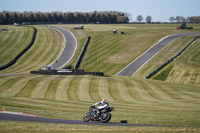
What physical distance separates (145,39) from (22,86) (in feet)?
227

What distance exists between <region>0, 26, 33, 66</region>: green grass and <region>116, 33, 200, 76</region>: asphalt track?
39.7 m

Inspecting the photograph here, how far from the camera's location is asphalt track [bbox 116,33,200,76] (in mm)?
76762

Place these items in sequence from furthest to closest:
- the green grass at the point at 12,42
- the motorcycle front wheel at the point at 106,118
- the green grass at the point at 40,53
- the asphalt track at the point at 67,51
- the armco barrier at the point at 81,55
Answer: the green grass at the point at 12,42 < the asphalt track at the point at 67,51 < the green grass at the point at 40,53 < the armco barrier at the point at 81,55 < the motorcycle front wheel at the point at 106,118

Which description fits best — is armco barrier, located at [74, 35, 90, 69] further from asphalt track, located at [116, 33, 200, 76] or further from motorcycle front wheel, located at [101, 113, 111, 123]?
motorcycle front wheel, located at [101, 113, 111, 123]

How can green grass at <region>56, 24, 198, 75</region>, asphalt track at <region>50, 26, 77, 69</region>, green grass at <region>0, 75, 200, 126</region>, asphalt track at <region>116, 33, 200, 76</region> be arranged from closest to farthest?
green grass at <region>0, 75, 200, 126</region> → asphalt track at <region>116, 33, 200, 76</region> → green grass at <region>56, 24, 198, 75</region> → asphalt track at <region>50, 26, 77, 69</region>

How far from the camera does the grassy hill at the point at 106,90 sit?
26359mm

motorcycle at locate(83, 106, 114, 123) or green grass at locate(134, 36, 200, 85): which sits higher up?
motorcycle at locate(83, 106, 114, 123)

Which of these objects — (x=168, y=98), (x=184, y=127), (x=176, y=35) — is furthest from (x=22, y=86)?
(x=176, y=35)

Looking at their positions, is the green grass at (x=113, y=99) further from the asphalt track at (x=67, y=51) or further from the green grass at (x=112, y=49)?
the asphalt track at (x=67, y=51)

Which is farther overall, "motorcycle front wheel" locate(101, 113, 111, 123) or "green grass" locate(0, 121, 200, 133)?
"motorcycle front wheel" locate(101, 113, 111, 123)

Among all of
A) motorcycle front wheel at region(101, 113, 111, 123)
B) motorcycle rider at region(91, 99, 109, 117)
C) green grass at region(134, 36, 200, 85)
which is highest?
motorcycle rider at region(91, 99, 109, 117)

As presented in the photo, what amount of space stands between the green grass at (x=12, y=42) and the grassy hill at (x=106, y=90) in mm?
4667

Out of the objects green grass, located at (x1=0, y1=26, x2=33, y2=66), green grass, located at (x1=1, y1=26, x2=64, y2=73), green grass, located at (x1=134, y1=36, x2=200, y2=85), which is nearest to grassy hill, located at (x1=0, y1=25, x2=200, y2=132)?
green grass, located at (x1=1, y1=26, x2=64, y2=73)

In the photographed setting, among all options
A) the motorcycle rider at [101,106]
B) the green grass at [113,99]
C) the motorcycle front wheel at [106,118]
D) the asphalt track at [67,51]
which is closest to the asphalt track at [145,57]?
the asphalt track at [67,51]
